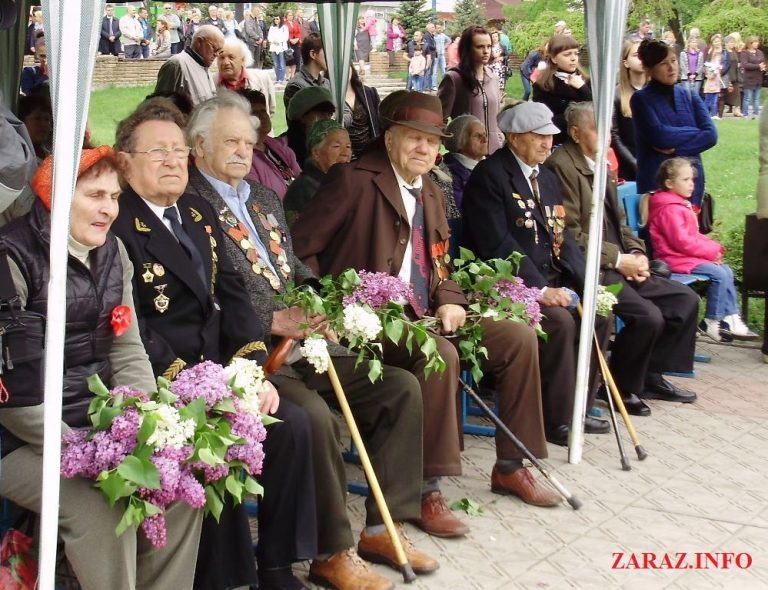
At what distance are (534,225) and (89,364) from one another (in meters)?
2.85

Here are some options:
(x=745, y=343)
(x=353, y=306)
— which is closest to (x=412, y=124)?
(x=353, y=306)

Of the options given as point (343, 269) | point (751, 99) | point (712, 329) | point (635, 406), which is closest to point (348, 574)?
point (343, 269)

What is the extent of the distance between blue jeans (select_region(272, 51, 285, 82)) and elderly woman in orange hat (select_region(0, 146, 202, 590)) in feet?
76.6

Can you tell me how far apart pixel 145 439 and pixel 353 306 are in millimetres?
1280

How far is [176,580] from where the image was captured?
3352 millimetres

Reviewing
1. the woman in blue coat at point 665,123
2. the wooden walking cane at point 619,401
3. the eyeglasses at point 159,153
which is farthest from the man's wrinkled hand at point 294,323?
the woman in blue coat at point 665,123

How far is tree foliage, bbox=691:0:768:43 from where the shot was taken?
25312 millimetres

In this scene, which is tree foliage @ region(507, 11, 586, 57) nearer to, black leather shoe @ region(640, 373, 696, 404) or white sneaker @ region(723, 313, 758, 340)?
white sneaker @ region(723, 313, 758, 340)

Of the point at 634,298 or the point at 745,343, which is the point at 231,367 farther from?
the point at 745,343

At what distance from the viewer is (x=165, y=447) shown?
309cm

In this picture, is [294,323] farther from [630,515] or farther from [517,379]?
[630,515]

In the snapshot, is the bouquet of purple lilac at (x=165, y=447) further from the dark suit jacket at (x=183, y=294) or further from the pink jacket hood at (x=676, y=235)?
the pink jacket hood at (x=676, y=235)

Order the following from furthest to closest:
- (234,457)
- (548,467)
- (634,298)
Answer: (634,298), (548,467), (234,457)

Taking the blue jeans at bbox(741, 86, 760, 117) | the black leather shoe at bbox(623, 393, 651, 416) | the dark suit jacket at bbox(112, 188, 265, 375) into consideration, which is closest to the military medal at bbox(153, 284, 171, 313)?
the dark suit jacket at bbox(112, 188, 265, 375)
